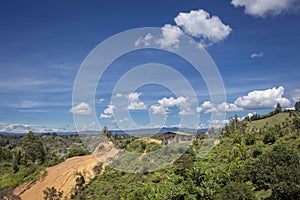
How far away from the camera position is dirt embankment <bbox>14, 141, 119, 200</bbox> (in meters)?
30.2

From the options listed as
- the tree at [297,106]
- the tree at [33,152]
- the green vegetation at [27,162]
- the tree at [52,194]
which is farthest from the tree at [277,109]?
the tree at [52,194]

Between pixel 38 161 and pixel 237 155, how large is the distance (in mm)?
32836

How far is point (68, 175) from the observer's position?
31859mm

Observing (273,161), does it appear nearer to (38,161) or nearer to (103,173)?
(103,173)

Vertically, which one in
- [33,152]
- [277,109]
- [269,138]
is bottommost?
[33,152]

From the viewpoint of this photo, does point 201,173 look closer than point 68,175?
Yes

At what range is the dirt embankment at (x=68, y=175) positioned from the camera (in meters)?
30.2

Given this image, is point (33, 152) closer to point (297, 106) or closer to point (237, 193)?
point (237, 193)

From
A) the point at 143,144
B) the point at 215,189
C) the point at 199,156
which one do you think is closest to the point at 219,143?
the point at 199,156

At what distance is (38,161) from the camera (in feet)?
156

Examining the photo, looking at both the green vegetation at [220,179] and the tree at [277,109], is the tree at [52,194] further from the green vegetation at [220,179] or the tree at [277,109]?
the tree at [277,109]

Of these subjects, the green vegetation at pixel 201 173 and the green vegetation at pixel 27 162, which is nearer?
the green vegetation at pixel 201 173

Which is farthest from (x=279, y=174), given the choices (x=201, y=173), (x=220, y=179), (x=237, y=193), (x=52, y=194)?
(x=52, y=194)

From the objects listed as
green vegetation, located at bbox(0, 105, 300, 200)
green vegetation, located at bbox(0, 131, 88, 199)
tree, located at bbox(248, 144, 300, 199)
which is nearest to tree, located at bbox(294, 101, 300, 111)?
green vegetation, located at bbox(0, 105, 300, 200)
